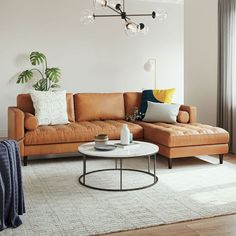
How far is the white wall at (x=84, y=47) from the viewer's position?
6.57 m

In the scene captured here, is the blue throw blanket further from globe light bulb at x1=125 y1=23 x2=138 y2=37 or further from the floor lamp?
the floor lamp

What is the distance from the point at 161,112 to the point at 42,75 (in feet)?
8.77

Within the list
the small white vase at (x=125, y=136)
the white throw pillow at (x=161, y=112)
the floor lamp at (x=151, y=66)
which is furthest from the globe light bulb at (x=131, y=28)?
the floor lamp at (x=151, y=66)

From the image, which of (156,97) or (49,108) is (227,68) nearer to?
(156,97)

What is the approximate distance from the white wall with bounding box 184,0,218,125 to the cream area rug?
5.41ft

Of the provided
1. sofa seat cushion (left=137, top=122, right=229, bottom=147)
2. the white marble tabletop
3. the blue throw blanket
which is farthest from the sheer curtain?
the blue throw blanket

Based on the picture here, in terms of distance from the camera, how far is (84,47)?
7.03 meters

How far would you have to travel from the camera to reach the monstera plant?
6461 mm

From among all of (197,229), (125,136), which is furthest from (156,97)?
(197,229)

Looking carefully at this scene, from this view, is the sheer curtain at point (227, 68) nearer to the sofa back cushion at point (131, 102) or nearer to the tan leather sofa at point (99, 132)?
the tan leather sofa at point (99, 132)

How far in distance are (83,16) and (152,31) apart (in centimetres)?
315

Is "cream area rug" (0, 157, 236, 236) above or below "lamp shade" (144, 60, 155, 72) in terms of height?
below

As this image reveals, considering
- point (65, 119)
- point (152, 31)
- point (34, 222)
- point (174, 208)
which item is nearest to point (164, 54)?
point (152, 31)

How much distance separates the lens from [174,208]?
9.78 feet
